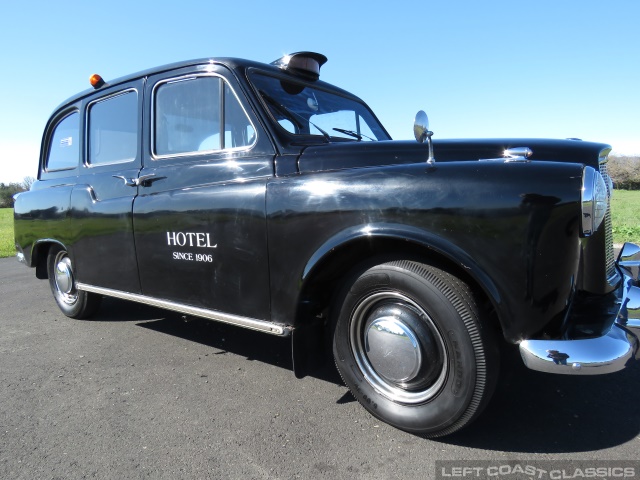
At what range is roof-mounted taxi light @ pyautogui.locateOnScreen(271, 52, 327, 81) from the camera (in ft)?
10.6

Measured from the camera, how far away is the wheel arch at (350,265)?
1910 millimetres

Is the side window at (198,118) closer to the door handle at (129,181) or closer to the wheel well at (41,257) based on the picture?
the door handle at (129,181)

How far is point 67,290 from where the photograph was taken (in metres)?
4.28

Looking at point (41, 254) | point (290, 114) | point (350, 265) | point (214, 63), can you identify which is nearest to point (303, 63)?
point (290, 114)

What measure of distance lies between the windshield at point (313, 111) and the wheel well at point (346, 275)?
95 cm

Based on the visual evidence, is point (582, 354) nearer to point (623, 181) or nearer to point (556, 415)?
point (556, 415)

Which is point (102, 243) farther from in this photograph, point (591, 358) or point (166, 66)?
point (591, 358)

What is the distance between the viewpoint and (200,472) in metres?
1.89

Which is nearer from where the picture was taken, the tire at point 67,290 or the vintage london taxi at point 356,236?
the vintage london taxi at point 356,236

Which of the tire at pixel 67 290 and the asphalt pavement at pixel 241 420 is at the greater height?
the tire at pixel 67 290

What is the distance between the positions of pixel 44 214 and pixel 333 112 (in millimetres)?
2827

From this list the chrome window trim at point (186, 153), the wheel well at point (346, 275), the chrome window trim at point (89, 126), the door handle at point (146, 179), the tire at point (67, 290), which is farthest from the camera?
the tire at point (67, 290)

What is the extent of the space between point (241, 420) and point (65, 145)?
3297 millimetres

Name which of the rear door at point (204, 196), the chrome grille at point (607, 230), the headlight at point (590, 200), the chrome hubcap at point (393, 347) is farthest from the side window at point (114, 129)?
the chrome grille at point (607, 230)
